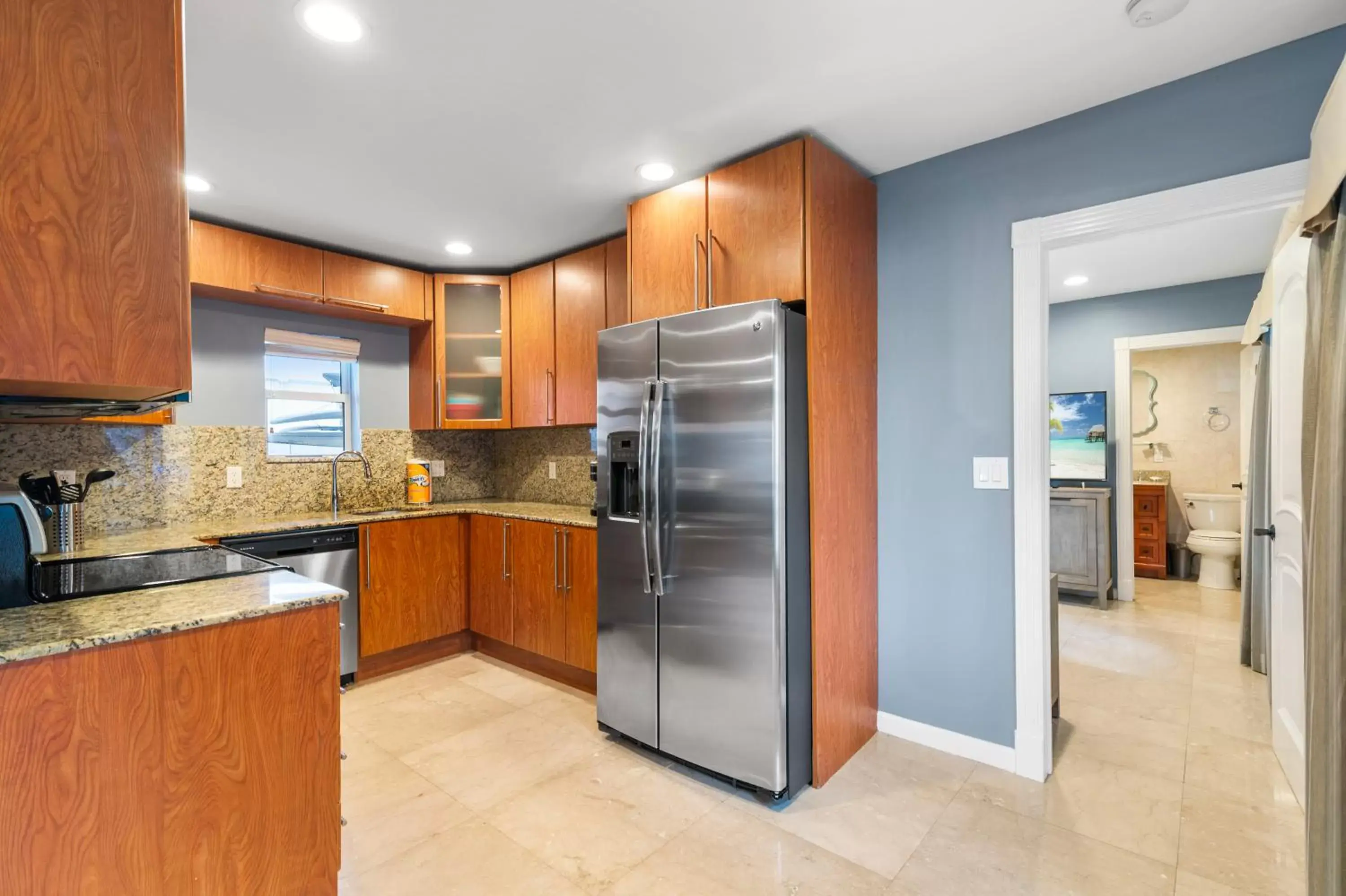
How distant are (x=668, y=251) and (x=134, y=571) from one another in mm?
2209

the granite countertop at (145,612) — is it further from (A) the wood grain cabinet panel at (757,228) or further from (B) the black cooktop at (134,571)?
(A) the wood grain cabinet panel at (757,228)

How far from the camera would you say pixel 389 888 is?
179 centimetres

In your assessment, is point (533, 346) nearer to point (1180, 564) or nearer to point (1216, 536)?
point (1216, 536)

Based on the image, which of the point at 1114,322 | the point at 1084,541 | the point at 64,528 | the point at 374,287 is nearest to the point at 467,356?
the point at 374,287

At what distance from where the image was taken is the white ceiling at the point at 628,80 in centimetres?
170

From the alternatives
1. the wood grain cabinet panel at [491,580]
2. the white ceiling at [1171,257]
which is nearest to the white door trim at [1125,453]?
the white ceiling at [1171,257]

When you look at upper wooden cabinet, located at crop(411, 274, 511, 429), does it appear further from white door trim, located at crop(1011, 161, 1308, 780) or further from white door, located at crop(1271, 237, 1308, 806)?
white door, located at crop(1271, 237, 1308, 806)

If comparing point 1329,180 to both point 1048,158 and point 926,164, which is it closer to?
point 1048,158

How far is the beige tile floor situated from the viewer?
1.81 metres

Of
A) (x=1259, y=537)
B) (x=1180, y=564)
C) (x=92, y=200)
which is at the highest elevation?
(x=92, y=200)

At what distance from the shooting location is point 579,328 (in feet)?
11.6

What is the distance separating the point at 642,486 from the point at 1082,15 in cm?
197

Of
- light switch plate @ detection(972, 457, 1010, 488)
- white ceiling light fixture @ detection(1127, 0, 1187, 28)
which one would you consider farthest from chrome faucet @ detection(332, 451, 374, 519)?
white ceiling light fixture @ detection(1127, 0, 1187, 28)

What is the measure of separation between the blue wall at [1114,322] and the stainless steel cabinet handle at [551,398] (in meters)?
3.66
